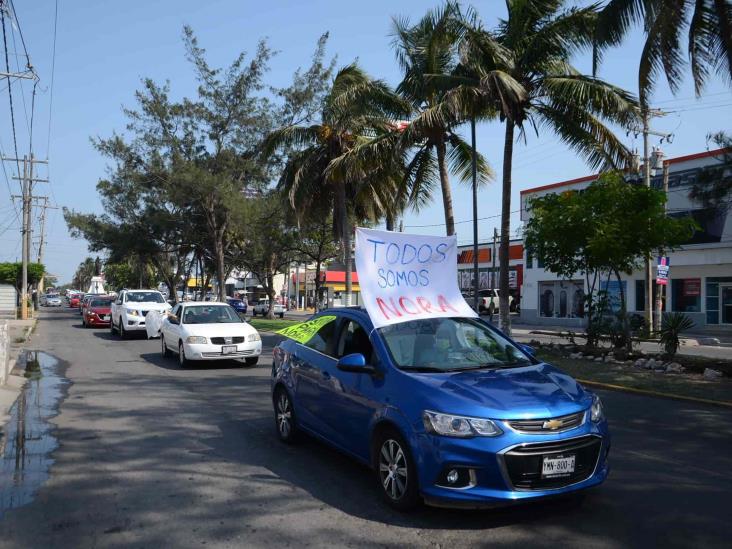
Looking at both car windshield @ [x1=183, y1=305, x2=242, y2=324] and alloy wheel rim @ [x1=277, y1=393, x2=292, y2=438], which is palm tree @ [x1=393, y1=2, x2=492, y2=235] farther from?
alloy wheel rim @ [x1=277, y1=393, x2=292, y2=438]

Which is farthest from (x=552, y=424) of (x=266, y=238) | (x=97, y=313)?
(x=266, y=238)

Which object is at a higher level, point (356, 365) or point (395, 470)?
point (356, 365)

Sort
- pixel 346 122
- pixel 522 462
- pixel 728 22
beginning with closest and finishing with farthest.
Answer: pixel 522 462 → pixel 728 22 → pixel 346 122

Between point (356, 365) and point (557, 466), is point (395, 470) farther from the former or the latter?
point (557, 466)

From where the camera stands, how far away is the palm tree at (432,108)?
1734 centimetres

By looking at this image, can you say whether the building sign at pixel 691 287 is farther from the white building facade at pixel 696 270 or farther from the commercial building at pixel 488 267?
the commercial building at pixel 488 267

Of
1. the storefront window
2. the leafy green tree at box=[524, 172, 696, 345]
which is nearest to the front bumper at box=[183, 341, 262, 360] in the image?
the leafy green tree at box=[524, 172, 696, 345]

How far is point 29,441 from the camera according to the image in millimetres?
7629

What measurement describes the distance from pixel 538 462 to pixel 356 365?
1.68 meters

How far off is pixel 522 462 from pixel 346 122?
62.4 ft

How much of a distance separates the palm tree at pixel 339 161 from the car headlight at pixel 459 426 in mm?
15739

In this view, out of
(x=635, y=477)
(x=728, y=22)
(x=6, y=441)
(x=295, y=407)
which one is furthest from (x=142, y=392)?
(x=728, y=22)

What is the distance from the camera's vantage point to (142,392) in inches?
442

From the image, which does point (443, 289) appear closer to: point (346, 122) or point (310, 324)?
point (310, 324)
